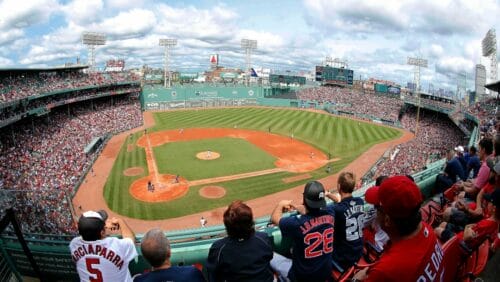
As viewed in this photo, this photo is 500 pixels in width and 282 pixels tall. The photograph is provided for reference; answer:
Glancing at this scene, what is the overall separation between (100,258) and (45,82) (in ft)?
148

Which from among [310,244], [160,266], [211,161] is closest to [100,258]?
[160,266]

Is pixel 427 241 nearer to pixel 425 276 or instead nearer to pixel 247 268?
pixel 425 276

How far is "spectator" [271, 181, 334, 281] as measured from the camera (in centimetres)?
380

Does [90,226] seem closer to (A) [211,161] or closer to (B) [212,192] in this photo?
(B) [212,192]

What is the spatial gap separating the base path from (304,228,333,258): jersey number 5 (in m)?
16.7

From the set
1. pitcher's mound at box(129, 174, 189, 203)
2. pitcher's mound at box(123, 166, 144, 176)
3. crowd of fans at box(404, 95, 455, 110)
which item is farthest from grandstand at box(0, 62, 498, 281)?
pitcher's mound at box(129, 174, 189, 203)

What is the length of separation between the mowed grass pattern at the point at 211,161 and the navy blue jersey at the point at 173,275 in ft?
80.2

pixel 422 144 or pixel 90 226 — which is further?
pixel 422 144

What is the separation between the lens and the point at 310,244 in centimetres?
380

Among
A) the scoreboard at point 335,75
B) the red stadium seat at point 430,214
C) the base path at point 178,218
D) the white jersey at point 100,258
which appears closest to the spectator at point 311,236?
the white jersey at point 100,258

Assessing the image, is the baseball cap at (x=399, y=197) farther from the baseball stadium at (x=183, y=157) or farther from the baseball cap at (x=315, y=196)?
the baseball cap at (x=315, y=196)

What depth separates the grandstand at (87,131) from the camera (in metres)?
5.20

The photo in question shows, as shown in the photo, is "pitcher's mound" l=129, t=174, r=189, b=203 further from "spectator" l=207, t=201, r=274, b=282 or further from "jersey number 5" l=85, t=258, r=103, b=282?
"spectator" l=207, t=201, r=274, b=282

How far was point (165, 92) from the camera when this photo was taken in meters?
62.8
